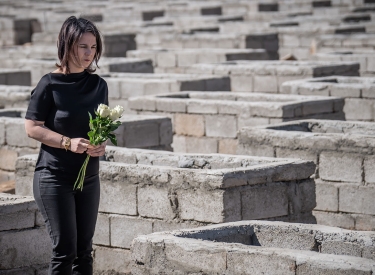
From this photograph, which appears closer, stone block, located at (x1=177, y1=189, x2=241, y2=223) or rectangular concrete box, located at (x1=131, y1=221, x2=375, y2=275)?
rectangular concrete box, located at (x1=131, y1=221, x2=375, y2=275)

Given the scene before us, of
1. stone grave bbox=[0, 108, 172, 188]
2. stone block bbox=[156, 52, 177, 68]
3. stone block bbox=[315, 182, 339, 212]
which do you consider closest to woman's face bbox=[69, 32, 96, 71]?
stone block bbox=[315, 182, 339, 212]

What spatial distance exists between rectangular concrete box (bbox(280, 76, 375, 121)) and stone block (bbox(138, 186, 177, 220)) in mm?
5459

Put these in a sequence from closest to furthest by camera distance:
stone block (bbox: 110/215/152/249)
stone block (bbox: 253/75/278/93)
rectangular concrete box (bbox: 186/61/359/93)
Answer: stone block (bbox: 110/215/152/249), rectangular concrete box (bbox: 186/61/359/93), stone block (bbox: 253/75/278/93)

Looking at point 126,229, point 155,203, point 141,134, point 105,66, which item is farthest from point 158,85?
point 155,203

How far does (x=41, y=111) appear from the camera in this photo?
589 centimetres

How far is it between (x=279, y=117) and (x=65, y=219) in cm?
622

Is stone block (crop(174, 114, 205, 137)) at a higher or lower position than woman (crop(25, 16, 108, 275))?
lower

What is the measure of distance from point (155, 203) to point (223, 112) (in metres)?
3.97

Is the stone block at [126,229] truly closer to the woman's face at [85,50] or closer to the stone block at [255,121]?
the woman's face at [85,50]

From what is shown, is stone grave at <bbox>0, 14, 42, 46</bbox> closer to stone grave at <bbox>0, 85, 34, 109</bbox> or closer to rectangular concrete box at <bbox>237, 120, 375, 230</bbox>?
stone grave at <bbox>0, 85, 34, 109</bbox>

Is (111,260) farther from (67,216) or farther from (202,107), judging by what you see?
(202,107)

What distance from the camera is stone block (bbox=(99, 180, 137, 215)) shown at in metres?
8.57

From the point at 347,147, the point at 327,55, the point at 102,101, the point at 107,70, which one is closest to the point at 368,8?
the point at 327,55

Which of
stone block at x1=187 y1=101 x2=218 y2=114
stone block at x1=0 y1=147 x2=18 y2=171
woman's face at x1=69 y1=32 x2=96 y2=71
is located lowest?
stone block at x1=0 y1=147 x2=18 y2=171
